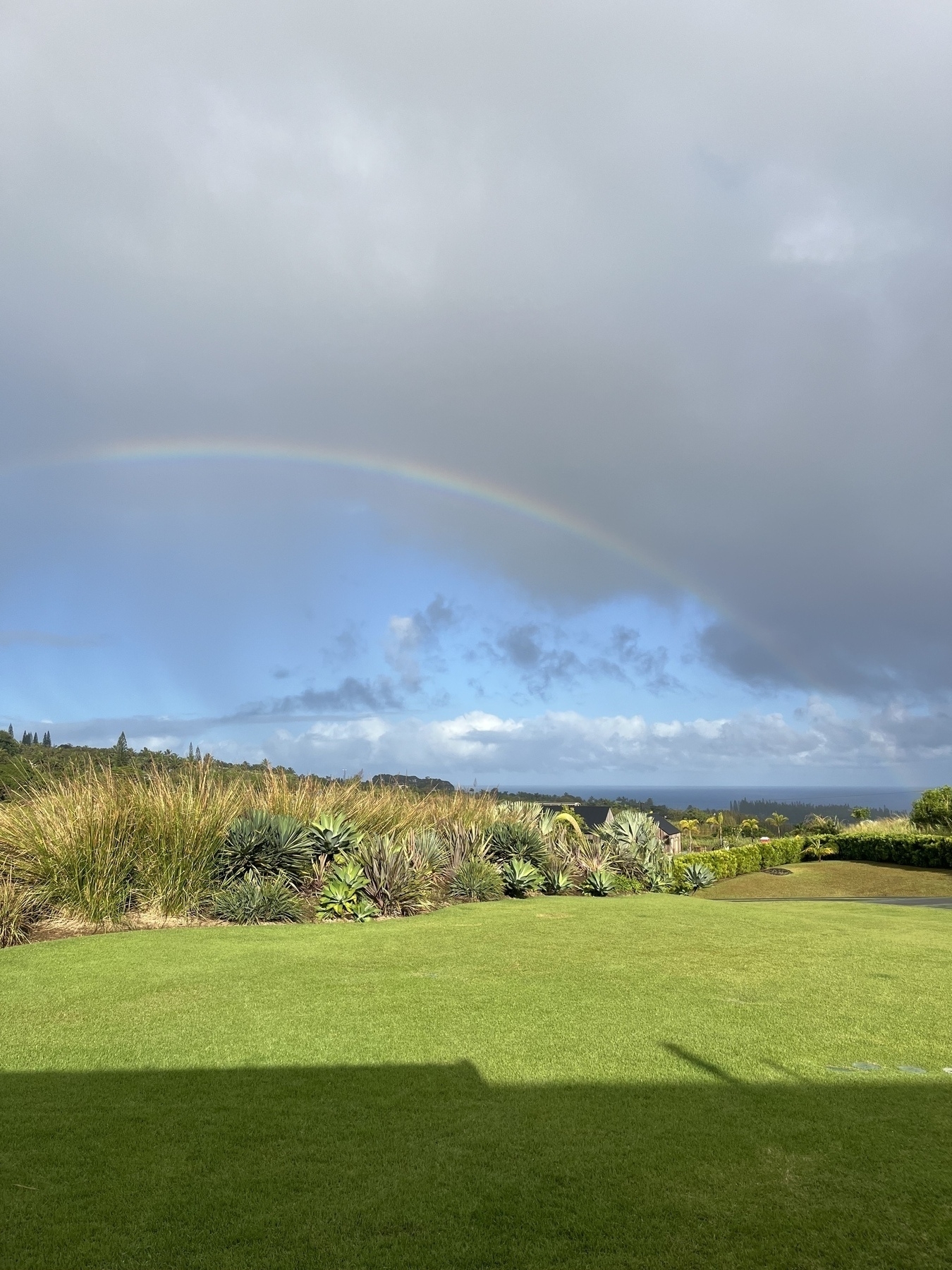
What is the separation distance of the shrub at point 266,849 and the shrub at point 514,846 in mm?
3645

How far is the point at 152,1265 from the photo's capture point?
2.64m

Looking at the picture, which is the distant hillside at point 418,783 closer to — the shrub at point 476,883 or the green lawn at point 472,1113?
the shrub at point 476,883

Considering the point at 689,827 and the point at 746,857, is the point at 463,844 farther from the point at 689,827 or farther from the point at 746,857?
the point at 689,827

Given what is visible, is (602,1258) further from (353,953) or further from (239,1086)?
(353,953)

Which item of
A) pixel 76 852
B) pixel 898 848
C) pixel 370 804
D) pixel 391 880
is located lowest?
pixel 898 848

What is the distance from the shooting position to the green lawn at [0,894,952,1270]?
110 inches

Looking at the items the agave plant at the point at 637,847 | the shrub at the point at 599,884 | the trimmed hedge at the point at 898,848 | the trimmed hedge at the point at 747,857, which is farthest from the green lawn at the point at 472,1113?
the trimmed hedge at the point at 898,848

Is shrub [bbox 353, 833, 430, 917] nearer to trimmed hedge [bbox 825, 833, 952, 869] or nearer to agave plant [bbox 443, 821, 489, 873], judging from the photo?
agave plant [bbox 443, 821, 489, 873]

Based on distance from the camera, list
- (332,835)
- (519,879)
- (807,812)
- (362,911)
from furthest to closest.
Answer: (807,812), (519,879), (332,835), (362,911)

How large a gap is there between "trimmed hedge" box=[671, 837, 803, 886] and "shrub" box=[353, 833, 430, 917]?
407 inches

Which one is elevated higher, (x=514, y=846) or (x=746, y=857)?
(x=514, y=846)

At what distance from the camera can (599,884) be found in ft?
43.6

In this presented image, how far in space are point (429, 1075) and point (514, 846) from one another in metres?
9.63

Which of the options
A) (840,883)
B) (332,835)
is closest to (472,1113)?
(332,835)
